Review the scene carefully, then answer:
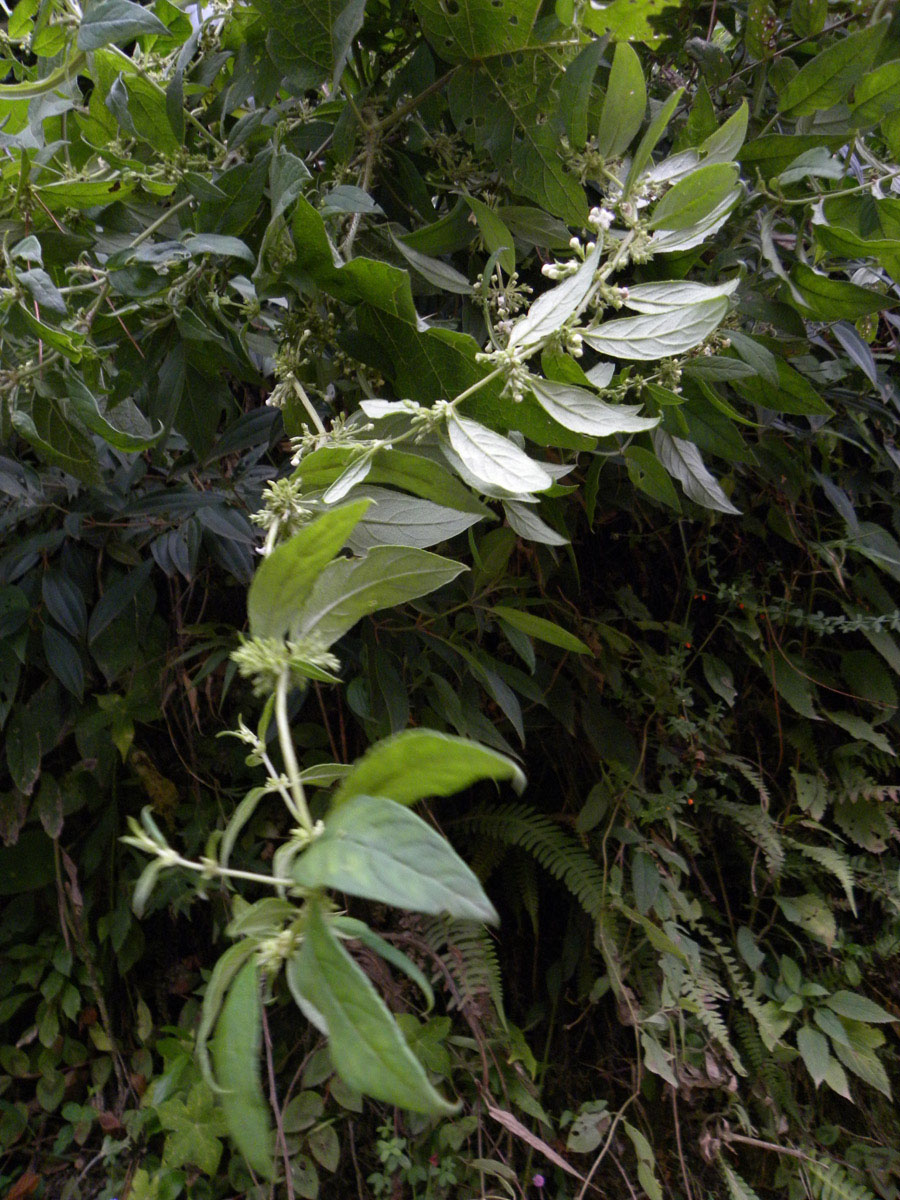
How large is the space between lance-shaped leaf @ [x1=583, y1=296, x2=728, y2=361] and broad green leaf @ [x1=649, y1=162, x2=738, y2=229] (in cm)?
7

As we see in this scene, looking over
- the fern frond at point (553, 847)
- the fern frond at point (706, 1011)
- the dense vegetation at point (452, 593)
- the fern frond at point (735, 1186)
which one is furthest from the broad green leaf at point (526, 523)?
the fern frond at point (735, 1186)

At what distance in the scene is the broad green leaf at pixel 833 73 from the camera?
0.52 m

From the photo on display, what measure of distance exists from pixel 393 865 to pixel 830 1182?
98 centimetres

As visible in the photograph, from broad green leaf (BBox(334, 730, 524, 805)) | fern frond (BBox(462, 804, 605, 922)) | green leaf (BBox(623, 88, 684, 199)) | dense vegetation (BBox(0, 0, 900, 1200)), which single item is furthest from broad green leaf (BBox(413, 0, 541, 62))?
fern frond (BBox(462, 804, 605, 922))

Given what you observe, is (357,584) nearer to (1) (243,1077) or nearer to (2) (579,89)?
(1) (243,1077)

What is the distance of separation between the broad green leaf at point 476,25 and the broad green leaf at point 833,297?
22 cm

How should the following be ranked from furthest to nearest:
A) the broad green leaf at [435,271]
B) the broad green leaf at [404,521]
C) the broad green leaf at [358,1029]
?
the broad green leaf at [435,271]
the broad green leaf at [404,521]
the broad green leaf at [358,1029]

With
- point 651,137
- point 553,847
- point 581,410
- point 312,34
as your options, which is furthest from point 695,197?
point 553,847

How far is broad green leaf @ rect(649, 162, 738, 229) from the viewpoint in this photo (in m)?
0.40

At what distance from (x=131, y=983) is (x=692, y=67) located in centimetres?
121

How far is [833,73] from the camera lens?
54 centimetres

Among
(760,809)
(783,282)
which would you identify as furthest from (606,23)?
(760,809)

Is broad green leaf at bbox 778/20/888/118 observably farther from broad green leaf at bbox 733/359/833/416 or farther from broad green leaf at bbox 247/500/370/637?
broad green leaf at bbox 247/500/370/637

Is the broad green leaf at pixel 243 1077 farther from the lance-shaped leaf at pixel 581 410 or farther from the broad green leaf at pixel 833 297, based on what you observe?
the broad green leaf at pixel 833 297
